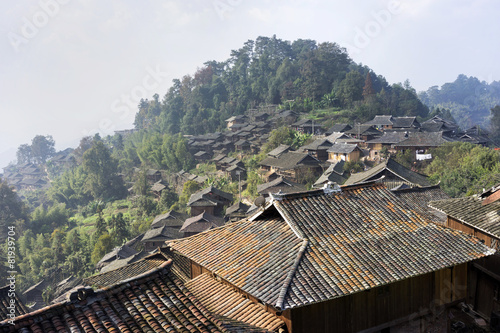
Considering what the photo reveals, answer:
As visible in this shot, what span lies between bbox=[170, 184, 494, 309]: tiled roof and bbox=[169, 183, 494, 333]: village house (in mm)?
26

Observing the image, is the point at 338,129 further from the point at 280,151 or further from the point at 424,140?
the point at 424,140

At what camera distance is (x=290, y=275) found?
28.5 ft

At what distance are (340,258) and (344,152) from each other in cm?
3534

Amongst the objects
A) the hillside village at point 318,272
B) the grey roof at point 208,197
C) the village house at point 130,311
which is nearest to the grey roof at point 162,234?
the grey roof at point 208,197

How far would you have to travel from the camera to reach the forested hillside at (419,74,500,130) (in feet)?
441

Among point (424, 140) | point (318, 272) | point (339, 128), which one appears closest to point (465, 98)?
point (339, 128)

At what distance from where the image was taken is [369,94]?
220 ft

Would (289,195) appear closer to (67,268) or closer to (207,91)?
(67,268)

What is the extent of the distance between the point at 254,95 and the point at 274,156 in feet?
122

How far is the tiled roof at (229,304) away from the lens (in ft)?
29.7

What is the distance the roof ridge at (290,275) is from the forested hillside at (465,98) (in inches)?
5215

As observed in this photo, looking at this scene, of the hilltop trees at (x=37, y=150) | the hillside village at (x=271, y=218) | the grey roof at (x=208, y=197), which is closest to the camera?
the hillside village at (x=271, y=218)

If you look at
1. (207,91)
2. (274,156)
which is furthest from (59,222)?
(207,91)

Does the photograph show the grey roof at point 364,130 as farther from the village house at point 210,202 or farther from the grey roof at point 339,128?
the village house at point 210,202
